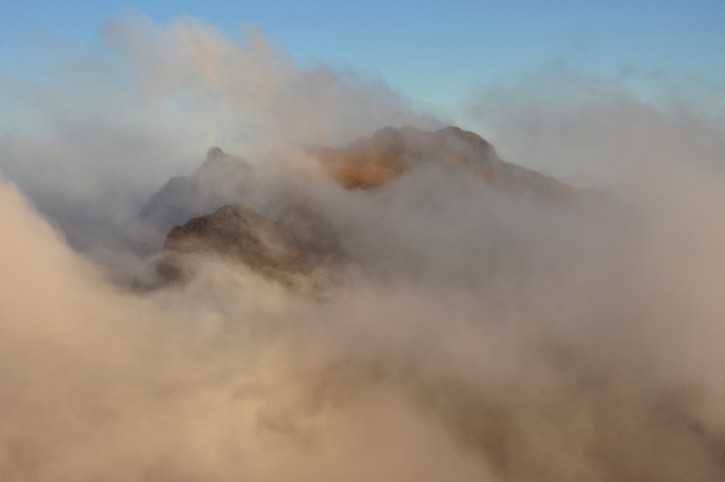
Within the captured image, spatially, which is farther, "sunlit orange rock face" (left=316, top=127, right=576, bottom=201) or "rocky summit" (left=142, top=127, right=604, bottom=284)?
"sunlit orange rock face" (left=316, top=127, right=576, bottom=201)

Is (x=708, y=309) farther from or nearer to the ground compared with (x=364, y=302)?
farther from the ground

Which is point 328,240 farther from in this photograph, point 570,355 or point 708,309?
point 708,309

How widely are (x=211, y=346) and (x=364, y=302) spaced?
31.2m

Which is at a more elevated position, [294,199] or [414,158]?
[414,158]

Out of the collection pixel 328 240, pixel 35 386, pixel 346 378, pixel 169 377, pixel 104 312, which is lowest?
pixel 35 386

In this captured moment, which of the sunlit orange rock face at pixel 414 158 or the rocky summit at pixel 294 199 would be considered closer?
the rocky summit at pixel 294 199

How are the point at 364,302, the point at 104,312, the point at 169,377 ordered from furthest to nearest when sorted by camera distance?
1. the point at 364,302
2. the point at 104,312
3. the point at 169,377

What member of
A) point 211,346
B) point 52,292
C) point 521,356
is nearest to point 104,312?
point 52,292

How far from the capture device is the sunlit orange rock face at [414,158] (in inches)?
6097

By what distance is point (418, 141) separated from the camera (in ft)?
513

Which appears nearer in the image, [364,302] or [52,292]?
[52,292]

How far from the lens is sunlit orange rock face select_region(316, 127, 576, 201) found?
508ft

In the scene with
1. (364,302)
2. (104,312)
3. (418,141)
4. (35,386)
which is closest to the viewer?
(35,386)

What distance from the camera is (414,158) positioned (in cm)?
15388
